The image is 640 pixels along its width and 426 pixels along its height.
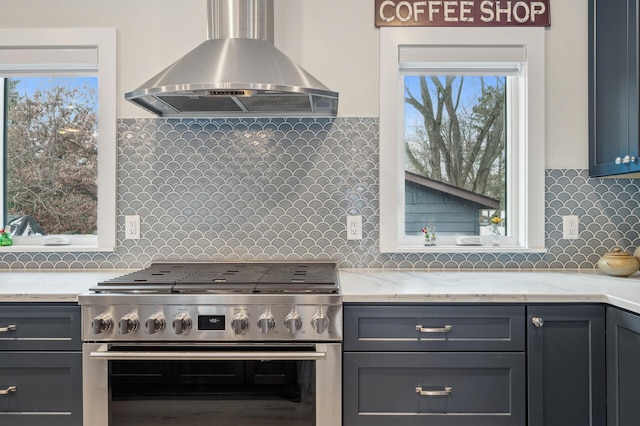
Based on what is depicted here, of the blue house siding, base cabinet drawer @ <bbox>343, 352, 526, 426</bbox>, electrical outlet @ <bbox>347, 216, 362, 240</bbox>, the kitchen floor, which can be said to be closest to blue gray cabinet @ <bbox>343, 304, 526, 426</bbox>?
base cabinet drawer @ <bbox>343, 352, 526, 426</bbox>

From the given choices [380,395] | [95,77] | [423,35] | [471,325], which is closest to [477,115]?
[423,35]

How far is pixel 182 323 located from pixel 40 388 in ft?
2.12

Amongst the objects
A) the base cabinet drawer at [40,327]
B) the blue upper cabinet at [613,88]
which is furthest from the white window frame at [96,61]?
the blue upper cabinet at [613,88]

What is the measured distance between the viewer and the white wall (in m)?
2.47

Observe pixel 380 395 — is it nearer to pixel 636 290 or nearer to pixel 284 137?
pixel 636 290

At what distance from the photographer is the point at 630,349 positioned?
65.9 inches

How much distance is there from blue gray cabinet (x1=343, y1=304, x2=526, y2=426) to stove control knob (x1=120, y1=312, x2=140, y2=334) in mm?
783

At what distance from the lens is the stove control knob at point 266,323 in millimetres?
1730

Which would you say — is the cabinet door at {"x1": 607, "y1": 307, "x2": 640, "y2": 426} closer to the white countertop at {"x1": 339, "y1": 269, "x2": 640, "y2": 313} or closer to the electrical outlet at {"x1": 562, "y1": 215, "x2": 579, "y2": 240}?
the white countertop at {"x1": 339, "y1": 269, "x2": 640, "y2": 313}

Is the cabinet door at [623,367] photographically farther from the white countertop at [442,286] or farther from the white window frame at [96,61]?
the white window frame at [96,61]

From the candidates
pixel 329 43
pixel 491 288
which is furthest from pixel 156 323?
pixel 329 43

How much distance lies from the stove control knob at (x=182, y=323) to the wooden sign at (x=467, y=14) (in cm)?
172

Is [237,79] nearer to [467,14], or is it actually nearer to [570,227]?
[467,14]

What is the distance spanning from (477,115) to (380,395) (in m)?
1.59
